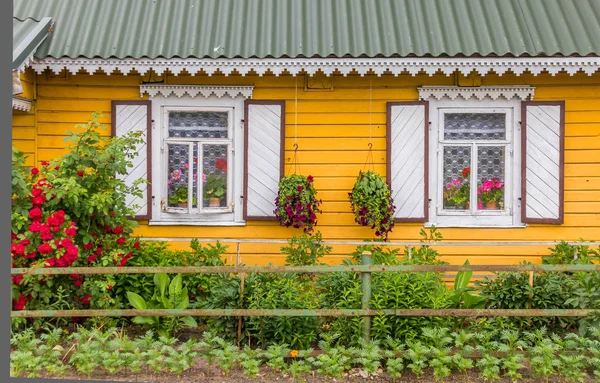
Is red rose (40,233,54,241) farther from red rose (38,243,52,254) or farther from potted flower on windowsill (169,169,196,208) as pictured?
potted flower on windowsill (169,169,196,208)

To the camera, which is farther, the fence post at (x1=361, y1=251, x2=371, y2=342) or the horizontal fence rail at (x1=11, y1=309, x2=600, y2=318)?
the fence post at (x1=361, y1=251, x2=371, y2=342)

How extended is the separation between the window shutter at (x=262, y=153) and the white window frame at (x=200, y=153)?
0.40 ft

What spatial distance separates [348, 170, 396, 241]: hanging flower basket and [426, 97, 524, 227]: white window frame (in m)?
0.81

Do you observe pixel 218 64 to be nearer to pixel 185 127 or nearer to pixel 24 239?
pixel 185 127

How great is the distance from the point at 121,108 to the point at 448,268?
5.41 meters

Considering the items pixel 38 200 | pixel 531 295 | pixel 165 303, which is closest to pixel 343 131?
pixel 531 295

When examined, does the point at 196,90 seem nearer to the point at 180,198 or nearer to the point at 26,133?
the point at 180,198

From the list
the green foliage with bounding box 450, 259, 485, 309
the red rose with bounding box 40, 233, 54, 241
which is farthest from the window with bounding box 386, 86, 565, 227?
the red rose with bounding box 40, 233, 54, 241

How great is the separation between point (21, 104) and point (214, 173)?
9.52 feet

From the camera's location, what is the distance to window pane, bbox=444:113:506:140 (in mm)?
9328

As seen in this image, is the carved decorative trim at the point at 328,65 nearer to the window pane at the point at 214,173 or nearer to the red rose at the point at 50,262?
the window pane at the point at 214,173

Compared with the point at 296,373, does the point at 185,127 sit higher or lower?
higher

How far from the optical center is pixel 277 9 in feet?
32.1

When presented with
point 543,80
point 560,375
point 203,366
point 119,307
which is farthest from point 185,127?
point 560,375
